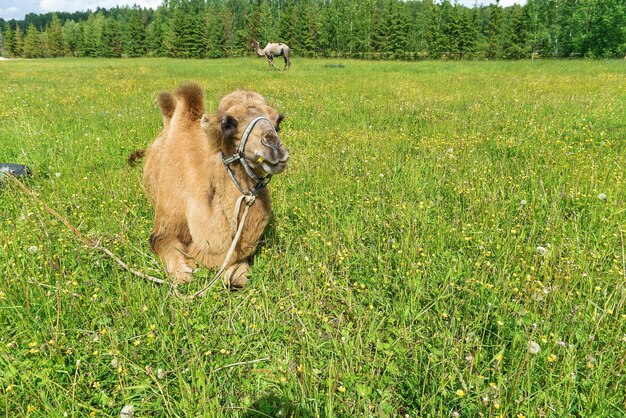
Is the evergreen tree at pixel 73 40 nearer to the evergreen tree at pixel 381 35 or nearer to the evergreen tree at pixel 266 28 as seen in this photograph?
the evergreen tree at pixel 266 28

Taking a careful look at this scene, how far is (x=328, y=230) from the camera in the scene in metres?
3.98

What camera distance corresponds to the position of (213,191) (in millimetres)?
3279

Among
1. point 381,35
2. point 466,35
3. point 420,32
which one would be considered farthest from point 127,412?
point 420,32

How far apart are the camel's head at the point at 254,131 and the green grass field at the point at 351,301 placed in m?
0.99

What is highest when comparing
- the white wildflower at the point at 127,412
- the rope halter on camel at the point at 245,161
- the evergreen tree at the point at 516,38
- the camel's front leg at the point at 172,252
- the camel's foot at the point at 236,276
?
the evergreen tree at the point at 516,38

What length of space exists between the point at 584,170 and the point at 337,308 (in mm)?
4251

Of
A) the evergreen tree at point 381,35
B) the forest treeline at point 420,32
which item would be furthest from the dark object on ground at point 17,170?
the evergreen tree at point 381,35

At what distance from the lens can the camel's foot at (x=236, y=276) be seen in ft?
10.7

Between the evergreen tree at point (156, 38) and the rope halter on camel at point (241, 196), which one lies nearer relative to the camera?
the rope halter on camel at point (241, 196)

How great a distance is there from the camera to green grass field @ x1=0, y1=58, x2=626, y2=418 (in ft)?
6.65

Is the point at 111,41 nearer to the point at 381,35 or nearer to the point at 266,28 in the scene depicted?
the point at 266,28

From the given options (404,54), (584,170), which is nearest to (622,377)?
(584,170)

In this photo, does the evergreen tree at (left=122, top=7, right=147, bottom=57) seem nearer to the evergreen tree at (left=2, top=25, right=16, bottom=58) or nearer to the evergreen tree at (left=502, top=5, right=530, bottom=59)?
the evergreen tree at (left=2, top=25, right=16, bottom=58)

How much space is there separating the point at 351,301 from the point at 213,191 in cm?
154
